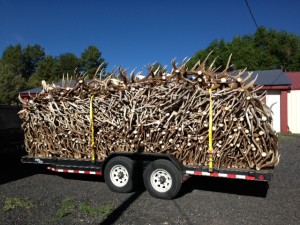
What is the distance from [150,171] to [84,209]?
1603 millimetres

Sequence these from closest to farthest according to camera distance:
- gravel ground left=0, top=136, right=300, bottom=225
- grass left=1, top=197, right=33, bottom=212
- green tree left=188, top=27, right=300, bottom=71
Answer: gravel ground left=0, top=136, right=300, bottom=225 < grass left=1, top=197, right=33, bottom=212 < green tree left=188, top=27, right=300, bottom=71

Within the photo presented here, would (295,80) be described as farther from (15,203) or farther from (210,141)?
(15,203)

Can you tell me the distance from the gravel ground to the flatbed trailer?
0.25m

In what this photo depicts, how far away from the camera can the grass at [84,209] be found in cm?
612

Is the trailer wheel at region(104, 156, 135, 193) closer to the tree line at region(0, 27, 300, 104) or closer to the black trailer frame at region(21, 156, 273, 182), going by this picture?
the black trailer frame at region(21, 156, 273, 182)

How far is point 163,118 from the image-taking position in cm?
725

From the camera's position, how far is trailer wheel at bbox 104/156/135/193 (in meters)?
7.44

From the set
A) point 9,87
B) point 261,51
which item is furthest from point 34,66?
point 261,51

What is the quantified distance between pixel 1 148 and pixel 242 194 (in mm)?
6754

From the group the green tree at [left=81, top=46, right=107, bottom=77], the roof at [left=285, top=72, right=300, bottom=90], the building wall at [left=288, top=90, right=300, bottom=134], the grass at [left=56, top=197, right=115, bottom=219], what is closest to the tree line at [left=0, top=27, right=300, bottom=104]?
the green tree at [left=81, top=46, right=107, bottom=77]

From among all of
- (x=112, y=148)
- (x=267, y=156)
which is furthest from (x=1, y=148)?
(x=267, y=156)

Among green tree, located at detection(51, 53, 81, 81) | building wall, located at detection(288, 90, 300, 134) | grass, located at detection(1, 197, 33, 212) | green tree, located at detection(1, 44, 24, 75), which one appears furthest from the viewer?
green tree, located at detection(1, 44, 24, 75)

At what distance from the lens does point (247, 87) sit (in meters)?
6.56

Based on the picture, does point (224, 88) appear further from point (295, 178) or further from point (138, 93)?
point (295, 178)
